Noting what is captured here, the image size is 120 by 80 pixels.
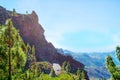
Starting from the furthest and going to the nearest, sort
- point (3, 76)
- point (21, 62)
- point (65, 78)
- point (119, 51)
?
1. point (65, 78)
2. point (119, 51)
3. point (21, 62)
4. point (3, 76)

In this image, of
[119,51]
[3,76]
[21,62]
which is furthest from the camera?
[119,51]

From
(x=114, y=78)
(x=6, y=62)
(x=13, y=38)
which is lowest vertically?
(x=114, y=78)

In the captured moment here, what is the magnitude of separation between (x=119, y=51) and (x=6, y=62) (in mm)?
17755

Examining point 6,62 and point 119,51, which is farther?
point 119,51

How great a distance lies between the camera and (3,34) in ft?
128

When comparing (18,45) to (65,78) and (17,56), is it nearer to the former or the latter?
(17,56)

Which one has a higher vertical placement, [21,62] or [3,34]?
[3,34]

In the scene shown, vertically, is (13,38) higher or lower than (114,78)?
higher

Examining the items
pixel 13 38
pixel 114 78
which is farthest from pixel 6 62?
pixel 114 78

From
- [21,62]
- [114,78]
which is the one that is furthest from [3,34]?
[114,78]

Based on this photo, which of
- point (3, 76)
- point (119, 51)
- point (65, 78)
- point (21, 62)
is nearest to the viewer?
point (3, 76)

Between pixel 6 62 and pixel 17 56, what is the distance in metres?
2.39

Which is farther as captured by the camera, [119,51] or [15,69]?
[119,51]

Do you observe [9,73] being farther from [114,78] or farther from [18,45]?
[114,78]
